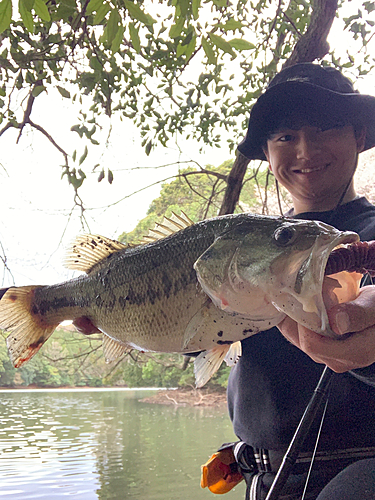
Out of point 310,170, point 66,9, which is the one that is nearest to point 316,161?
point 310,170

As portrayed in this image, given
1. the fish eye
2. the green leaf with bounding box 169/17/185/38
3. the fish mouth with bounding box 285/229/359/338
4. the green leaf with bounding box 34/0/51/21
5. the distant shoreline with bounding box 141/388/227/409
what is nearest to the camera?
the fish mouth with bounding box 285/229/359/338

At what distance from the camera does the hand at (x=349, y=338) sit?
2.38ft

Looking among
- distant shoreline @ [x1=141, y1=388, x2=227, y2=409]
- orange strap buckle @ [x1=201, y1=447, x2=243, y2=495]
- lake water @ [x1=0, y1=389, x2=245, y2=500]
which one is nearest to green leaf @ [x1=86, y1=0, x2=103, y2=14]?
orange strap buckle @ [x1=201, y1=447, x2=243, y2=495]

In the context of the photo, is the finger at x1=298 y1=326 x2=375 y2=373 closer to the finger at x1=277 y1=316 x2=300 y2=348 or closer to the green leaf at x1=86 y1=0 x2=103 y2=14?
the finger at x1=277 y1=316 x2=300 y2=348

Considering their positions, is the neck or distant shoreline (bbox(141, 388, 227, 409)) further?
distant shoreline (bbox(141, 388, 227, 409))

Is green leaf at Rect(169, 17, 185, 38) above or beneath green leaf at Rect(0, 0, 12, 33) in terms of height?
above

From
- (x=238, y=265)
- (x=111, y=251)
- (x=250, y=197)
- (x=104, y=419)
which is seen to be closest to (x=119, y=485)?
(x=104, y=419)

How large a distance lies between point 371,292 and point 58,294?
99cm

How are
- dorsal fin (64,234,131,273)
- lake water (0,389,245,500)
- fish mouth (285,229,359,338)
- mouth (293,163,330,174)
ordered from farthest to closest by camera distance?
lake water (0,389,245,500), mouth (293,163,330,174), dorsal fin (64,234,131,273), fish mouth (285,229,359,338)

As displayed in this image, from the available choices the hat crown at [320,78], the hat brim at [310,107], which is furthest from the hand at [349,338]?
the hat crown at [320,78]

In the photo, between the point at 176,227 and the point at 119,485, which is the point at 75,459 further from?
the point at 176,227

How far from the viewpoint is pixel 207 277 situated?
0.91m

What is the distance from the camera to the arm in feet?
2.38

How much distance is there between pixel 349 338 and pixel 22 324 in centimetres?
108
